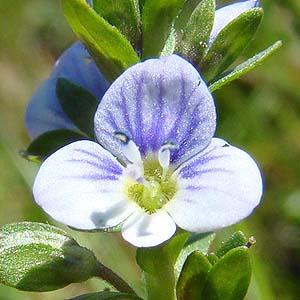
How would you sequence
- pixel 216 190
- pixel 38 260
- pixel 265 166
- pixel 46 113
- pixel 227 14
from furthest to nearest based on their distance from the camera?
pixel 265 166 → pixel 46 113 → pixel 227 14 → pixel 38 260 → pixel 216 190

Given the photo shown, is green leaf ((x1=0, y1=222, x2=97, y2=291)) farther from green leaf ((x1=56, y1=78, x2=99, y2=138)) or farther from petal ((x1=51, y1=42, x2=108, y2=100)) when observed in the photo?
petal ((x1=51, y1=42, x2=108, y2=100))

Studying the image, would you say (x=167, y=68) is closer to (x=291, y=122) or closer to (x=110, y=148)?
(x=110, y=148)

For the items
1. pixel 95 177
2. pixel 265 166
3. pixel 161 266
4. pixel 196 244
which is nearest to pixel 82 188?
pixel 95 177

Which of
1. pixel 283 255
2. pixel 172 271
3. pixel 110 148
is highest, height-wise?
pixel 110 148

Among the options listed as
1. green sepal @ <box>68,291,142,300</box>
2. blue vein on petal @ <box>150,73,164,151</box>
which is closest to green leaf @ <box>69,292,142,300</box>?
green sepal @ <box>68,291,142,300</box>

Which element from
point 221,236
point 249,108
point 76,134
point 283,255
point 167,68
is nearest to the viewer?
point 167,68

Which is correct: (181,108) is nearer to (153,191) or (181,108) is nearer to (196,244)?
(153,191)

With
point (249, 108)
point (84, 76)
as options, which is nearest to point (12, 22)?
point (249, 108)
